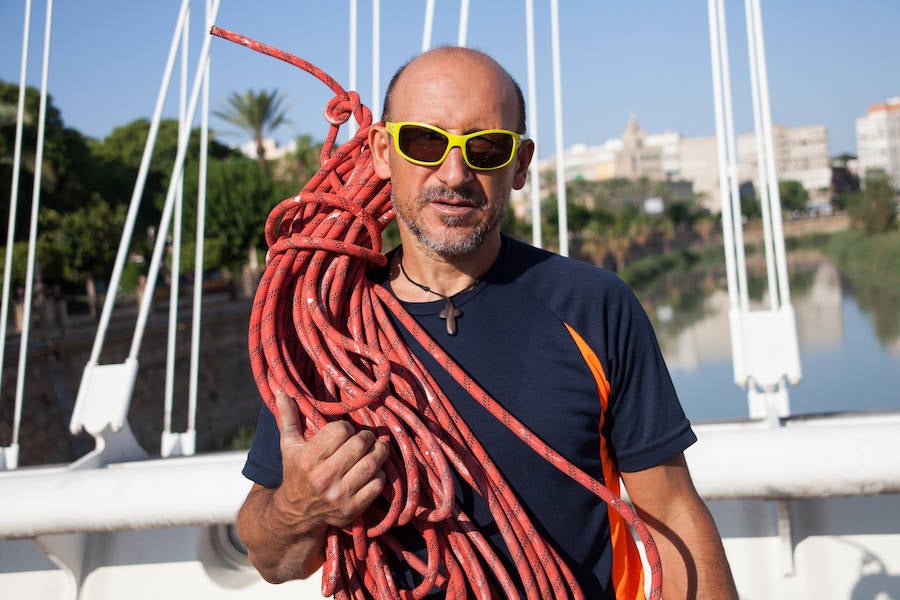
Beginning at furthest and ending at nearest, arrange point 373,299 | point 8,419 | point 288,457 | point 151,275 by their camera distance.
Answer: point 8,419 < point 151,275 < point 373,299 < point 288,457

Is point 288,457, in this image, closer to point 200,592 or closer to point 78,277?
point 200,592

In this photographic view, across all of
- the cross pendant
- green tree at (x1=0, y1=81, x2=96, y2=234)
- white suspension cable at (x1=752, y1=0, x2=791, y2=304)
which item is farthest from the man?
green tree at (x1=0, y1=81, x2=96, y2=234)

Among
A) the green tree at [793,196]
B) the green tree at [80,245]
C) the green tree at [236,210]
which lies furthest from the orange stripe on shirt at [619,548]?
the green tree at [793,196]

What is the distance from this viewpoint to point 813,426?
1700mm

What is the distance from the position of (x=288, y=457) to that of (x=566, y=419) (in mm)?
355

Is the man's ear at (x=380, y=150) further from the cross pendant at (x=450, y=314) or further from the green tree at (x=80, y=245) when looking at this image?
the green tree at (x=80, y=245)

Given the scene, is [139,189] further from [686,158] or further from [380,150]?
[686,158]

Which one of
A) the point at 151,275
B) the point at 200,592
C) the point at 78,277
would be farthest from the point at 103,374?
the point at 78,277

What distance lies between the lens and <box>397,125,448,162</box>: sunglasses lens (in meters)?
1.11

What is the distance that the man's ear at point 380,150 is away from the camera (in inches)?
48.6

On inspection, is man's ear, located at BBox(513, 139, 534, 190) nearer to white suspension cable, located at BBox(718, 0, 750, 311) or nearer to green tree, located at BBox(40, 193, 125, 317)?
white suspension cable, located at BBox(718, 0, 750, 311)

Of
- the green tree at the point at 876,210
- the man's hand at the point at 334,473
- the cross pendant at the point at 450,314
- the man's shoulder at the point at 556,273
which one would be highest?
the green tree at the point at 876,210

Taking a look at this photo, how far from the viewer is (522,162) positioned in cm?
122

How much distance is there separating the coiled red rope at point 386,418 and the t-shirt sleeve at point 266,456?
6cm
